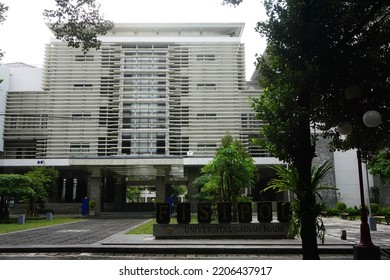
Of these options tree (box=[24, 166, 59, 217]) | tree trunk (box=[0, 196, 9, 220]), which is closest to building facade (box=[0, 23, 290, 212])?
tree trunk (box=[0, 196, 9, 220])

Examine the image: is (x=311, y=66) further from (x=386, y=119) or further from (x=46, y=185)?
(x=46, y=185)

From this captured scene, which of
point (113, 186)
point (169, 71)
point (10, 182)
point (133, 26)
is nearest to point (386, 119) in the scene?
point (169, 71)

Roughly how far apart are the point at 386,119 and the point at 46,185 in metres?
27.8

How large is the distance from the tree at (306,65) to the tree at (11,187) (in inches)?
825

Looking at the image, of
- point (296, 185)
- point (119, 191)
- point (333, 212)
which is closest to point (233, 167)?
point (296, 185)

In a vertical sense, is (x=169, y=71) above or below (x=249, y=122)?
above

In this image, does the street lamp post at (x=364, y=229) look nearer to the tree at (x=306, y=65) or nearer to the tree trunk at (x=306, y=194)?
the tree at (x=306, y=65)

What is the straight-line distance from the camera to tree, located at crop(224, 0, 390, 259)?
6.68m

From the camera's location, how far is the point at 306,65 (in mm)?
6719

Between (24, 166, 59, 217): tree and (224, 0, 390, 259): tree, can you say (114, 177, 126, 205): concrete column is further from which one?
(224, 0, 390, 259): tree

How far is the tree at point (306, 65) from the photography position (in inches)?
263

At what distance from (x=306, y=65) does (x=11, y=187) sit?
2280cm

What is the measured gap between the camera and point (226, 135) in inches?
533

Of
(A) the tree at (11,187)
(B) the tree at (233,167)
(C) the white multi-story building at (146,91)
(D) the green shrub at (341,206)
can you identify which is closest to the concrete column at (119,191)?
(A) the tree at (11,187)
